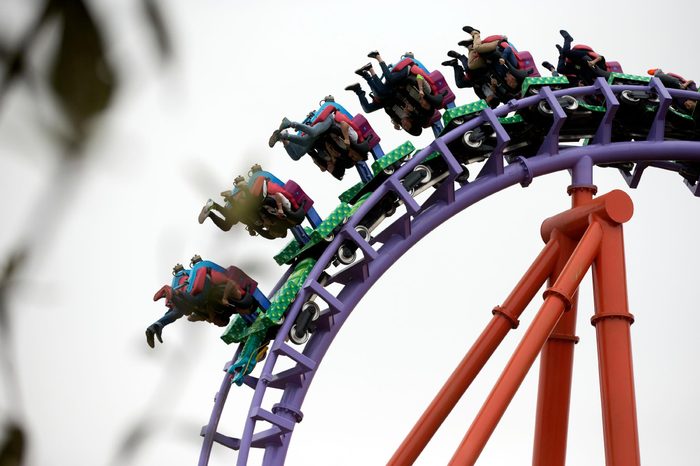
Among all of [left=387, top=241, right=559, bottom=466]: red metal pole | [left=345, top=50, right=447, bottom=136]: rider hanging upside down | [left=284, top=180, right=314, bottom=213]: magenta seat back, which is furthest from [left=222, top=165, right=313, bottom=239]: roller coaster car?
[left=387, top=241, right=559, bottom=466]: red metal pole

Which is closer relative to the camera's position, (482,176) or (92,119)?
(92,119)

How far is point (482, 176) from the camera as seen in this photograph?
712 centimetres

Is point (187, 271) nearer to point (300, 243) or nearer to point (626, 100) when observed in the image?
point (300, 243)

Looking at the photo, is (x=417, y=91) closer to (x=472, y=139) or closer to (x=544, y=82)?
(x=472, y=139)

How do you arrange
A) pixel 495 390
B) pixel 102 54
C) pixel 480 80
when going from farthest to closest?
pixel 480 80 → pixel 495 390 → pixel 102 54

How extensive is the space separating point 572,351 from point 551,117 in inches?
59.3

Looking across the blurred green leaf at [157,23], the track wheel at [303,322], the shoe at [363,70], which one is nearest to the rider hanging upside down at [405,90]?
the shoe at [363,70]

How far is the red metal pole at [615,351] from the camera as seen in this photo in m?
6.09

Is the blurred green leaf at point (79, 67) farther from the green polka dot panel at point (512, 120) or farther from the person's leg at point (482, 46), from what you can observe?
the person's leg at point (482, 46)

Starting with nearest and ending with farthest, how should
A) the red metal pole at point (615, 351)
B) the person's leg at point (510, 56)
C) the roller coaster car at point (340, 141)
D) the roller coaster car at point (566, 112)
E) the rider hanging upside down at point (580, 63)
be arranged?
the red metal pole at point (615, 351) < the roller coaster car at point (340, 141) < the roller coaster car at point (566, 112) < the person's leg at point (510, 56) < the rider hanging upside down at point (580, 63)

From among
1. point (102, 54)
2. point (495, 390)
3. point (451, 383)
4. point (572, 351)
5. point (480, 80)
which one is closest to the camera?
point (102, 54)

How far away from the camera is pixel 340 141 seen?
6926 millimetres

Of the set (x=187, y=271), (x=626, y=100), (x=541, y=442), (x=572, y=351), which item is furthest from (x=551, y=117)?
(x=187, y=271)

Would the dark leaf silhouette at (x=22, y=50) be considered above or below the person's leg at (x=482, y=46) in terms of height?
below
